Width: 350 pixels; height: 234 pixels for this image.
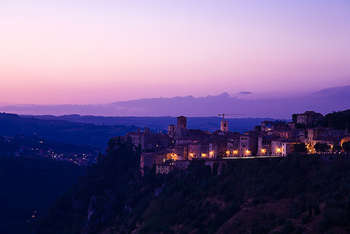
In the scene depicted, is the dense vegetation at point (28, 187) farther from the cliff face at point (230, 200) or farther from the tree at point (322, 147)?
the tree at point (322, 147)

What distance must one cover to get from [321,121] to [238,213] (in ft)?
94.5

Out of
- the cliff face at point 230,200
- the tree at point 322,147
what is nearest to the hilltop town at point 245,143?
the tree at point 322,147

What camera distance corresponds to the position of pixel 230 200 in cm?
4472

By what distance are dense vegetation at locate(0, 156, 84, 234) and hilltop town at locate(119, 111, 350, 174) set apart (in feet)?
111

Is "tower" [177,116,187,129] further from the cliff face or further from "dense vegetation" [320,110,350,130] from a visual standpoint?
"dense vegetation" [320,110,350,130]

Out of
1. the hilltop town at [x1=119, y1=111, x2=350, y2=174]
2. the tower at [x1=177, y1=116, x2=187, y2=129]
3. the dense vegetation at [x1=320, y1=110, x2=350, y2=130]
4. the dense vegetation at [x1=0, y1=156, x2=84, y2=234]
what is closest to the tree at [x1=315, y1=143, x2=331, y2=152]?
the hilltop town at [x1=119, y1=111, x2=350, y2=174]

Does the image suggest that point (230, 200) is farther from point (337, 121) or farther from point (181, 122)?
point (181, 122)

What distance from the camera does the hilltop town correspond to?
2026 inches

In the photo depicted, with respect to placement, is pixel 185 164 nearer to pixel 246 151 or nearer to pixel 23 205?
pixel 246 151

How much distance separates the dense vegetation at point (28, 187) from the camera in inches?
3777

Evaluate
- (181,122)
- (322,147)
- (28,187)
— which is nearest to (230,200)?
(322,147)

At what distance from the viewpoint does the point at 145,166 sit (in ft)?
212

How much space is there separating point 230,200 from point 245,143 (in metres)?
13.9

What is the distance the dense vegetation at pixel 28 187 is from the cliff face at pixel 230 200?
24.0 meters
